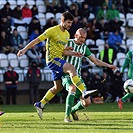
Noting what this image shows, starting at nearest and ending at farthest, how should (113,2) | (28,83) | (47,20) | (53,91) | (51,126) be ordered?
(51,126), (53,91), (28,83), (47,20), (113,2)

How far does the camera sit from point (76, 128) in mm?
11750

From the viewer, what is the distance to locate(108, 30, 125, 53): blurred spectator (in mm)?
25906

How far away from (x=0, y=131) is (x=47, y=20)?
14826 mm

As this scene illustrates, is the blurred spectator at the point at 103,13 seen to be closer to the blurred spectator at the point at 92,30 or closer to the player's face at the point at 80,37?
the blurred spectator at the point at 92,30

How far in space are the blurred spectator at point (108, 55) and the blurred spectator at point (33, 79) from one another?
8.92ft

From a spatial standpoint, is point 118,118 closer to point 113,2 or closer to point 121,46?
point 121,46

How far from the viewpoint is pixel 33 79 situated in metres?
23.3

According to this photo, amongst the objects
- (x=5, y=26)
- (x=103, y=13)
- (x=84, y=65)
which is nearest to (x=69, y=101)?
(x=84, y=65)

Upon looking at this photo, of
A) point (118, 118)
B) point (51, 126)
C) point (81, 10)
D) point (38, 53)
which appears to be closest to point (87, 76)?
point (38, 53)

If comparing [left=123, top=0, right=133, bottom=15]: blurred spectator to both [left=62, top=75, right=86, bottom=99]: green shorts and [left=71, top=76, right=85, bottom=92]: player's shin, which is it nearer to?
[left=62, top=75, right=86, bottom=99]: green shorts

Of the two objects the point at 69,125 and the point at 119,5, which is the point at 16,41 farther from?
the point at 69,125

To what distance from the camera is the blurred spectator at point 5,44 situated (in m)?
24.0

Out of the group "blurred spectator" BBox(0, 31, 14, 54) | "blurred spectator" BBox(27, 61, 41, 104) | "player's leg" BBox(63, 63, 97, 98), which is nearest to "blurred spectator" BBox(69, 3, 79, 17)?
"blurred spectator" BBox(0, 31, 14, 54)

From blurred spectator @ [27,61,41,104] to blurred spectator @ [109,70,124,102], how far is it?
2.86 m
